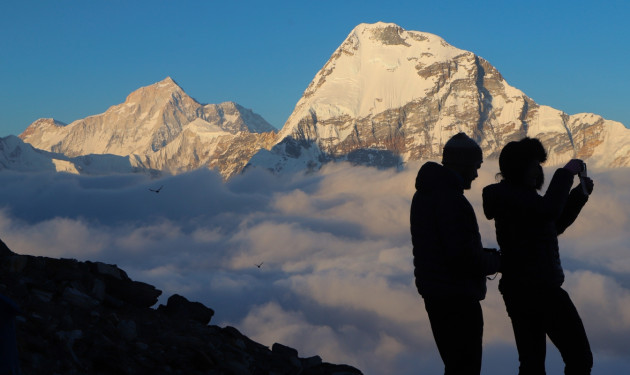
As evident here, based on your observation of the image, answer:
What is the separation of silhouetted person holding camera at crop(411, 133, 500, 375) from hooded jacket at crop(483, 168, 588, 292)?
0.50m

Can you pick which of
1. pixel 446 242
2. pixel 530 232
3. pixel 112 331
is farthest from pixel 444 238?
pixel 112 331

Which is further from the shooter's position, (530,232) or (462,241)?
(530,232)

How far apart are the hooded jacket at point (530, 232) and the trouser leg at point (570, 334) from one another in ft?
0.70

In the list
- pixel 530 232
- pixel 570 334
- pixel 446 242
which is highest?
pixel 530 232

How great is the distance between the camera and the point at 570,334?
252 inches

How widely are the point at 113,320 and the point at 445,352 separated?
6.74 meters

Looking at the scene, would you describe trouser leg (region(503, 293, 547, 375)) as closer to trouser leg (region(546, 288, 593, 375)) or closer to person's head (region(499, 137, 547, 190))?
trouser leg (region(546, 288, 593, 375))

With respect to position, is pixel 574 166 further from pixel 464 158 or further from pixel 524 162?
pixel 464 158

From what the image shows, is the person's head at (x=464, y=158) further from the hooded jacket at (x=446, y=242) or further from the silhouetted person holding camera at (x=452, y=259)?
the hooded jacket at (x=446, y=242)

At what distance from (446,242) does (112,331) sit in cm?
669

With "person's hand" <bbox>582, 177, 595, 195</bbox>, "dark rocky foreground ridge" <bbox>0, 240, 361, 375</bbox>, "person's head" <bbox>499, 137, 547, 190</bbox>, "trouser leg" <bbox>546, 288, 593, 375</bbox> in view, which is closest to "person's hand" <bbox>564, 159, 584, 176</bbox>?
"person's hand" <bbox>582, 177, 595, 195</bbox>

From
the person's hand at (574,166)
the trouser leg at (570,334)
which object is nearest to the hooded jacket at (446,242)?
the trouser leg at (570,334)

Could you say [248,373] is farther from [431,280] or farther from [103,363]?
[431,280]

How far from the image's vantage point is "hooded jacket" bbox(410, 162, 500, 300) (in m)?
5.93
